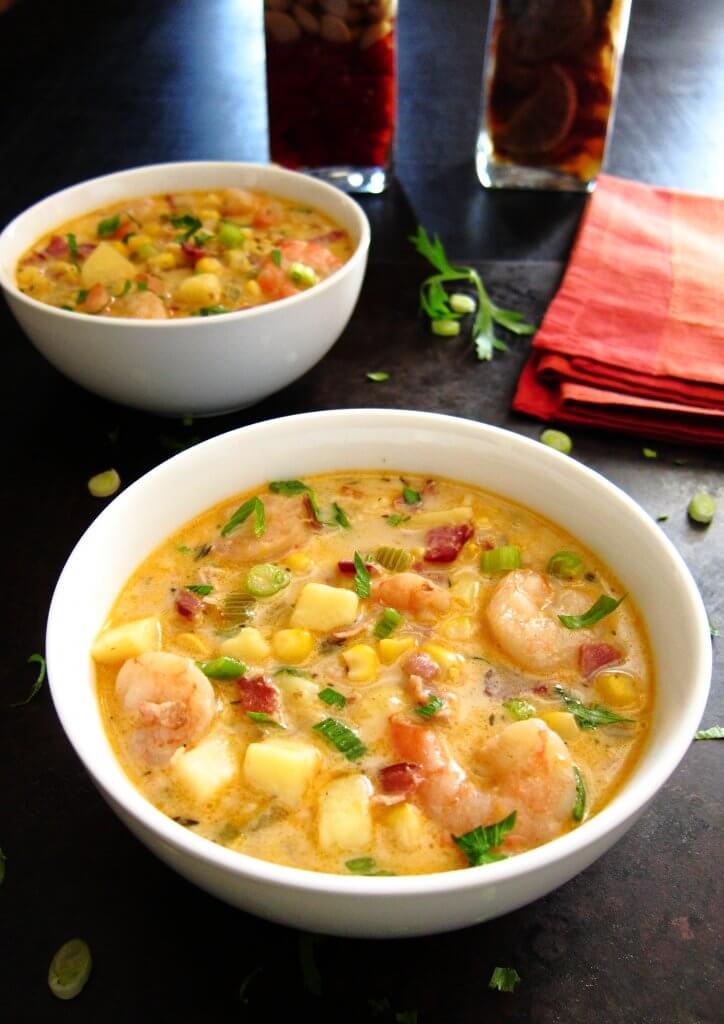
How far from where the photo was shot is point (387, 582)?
195 centimetres

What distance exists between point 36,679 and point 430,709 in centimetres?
88

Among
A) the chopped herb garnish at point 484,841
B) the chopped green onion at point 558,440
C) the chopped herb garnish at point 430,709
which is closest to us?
the chopped herb garnish at point 484,841

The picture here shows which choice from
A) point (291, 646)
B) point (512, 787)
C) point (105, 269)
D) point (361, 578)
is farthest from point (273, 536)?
point (105, 269)

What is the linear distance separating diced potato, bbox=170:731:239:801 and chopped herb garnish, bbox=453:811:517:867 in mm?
371

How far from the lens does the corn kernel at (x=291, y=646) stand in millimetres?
Answer: 1829

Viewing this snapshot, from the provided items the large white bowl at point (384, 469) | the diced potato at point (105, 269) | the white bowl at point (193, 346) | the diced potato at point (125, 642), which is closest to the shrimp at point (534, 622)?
the large white bowl at point (384, 469)

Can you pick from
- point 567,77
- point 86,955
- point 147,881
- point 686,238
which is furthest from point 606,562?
point 567,77

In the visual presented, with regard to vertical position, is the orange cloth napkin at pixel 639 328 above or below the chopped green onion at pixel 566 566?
below

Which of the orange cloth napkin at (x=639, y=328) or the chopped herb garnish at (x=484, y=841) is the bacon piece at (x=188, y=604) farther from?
the orange cloth napkin at (x=639, y=328)

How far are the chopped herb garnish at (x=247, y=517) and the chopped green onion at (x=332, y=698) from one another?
1.42ft

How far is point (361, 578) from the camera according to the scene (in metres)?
1.98

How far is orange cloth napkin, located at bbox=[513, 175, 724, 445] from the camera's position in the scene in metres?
2.86

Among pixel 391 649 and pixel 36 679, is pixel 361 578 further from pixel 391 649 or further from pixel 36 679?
pixel 36 679

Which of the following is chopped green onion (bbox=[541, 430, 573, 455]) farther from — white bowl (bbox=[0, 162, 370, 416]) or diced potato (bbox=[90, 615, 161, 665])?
diced potato (bbox=[90, 615, 161, 665])
